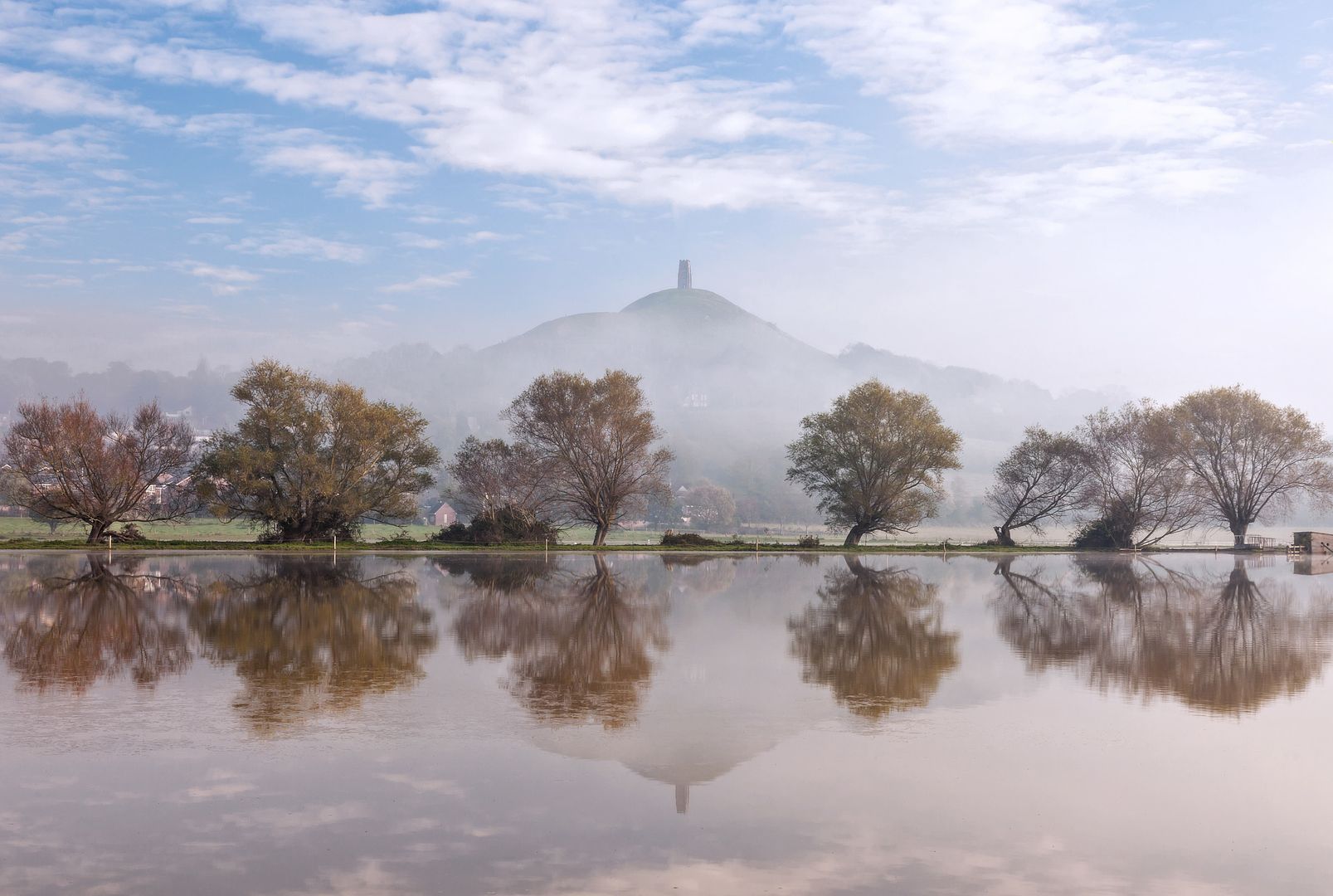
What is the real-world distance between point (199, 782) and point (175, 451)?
52145 mm

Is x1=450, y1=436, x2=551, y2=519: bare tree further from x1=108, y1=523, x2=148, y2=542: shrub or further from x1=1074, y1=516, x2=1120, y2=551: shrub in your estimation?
x1=1074, y1=516, x2=1120, y2=551: shrub

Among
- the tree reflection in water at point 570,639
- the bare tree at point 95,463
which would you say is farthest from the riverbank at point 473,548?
the tree reflection in water at point 570,639

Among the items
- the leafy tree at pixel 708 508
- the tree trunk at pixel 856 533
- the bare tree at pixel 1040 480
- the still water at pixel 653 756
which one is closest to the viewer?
the still water at pixel 653 756

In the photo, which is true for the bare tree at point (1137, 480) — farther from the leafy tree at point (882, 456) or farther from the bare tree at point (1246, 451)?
the leafy tree at point (882, 456)

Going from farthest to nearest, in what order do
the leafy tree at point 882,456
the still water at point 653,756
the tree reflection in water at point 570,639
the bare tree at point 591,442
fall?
1. the leafy tree at point 882,456
2. the bare tree at point 591,442
3. the tree reflection in water at point 570,639
4. the still water at point 653,756

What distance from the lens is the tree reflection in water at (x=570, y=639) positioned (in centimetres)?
1282

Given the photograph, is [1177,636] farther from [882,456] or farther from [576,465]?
[882,456]

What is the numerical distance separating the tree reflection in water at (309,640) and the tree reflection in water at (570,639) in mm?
1339

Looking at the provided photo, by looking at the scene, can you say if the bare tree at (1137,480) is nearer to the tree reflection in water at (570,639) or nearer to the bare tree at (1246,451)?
the bare tree at (1246,451)

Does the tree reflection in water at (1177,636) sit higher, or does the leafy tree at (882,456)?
the leafy tree at (882,456)

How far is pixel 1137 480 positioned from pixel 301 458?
173ft

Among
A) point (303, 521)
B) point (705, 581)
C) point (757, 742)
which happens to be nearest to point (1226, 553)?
point (705, 581)

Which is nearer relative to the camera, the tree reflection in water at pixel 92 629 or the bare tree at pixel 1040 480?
the tree reflection in water at pixel 92 629

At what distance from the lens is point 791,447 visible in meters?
70.3
